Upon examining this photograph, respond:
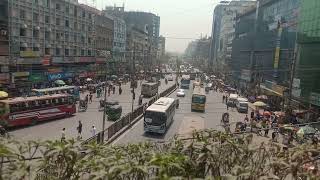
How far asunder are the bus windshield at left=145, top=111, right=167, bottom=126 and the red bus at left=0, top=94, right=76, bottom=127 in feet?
28.9

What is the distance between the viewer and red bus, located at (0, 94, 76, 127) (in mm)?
28859

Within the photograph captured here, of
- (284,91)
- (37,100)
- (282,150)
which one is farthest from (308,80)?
(282,150)

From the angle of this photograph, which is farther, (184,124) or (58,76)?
(58,76)

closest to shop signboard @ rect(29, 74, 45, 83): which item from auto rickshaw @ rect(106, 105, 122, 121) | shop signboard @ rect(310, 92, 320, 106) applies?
auto rickshaw @ rect(106, 105, 122, 121)

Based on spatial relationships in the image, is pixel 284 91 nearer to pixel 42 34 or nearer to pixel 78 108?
pixel 78 108

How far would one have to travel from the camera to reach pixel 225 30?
143 metres

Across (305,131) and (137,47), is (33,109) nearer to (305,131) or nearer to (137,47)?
(305,131)

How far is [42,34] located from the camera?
52.6 m

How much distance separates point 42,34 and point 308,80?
33009mm

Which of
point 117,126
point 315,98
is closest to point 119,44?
point 315,98

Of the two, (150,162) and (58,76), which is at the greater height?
(150,162)

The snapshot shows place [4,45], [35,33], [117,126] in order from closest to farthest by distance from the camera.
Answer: [117,126] → [4,45] → [35,33]

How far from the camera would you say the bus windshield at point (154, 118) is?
3022 centimetres

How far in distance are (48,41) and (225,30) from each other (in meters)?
97.0
